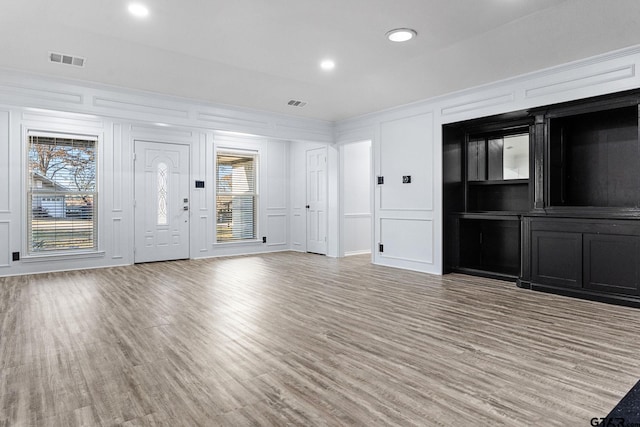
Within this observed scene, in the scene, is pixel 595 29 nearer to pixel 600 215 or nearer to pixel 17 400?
pixel 600 215

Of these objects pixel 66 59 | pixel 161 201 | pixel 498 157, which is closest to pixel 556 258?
pixel 498 157

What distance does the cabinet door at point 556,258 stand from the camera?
4.21 meters

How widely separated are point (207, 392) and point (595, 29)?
4123 mm

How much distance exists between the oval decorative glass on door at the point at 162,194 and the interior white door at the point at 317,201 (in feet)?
9.42

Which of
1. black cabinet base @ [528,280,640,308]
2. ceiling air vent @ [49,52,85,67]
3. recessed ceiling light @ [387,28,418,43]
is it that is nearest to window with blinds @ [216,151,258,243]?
ceiling air vent @ [49,52,85,67]

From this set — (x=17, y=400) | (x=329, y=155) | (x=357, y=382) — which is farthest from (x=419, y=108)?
(x=17, y=400)

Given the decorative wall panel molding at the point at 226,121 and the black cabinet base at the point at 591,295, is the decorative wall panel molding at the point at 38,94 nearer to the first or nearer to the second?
the decorative wall panel molding at the point at 226,121

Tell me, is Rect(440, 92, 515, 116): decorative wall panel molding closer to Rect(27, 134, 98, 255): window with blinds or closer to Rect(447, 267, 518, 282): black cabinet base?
Rect(447, 267, 518, 282): black cabinet base

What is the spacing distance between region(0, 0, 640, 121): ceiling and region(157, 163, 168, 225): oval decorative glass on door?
7.22 ft

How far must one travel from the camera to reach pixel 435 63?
4266 mm

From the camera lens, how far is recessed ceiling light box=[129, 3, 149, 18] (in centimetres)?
299

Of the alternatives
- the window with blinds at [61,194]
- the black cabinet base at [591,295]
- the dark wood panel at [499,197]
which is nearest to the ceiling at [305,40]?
the dark wood panel at [499,197]

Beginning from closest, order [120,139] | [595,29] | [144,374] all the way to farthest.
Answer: [144,374] → [595,29] → [120,139]

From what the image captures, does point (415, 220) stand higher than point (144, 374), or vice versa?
point (415, 220)
